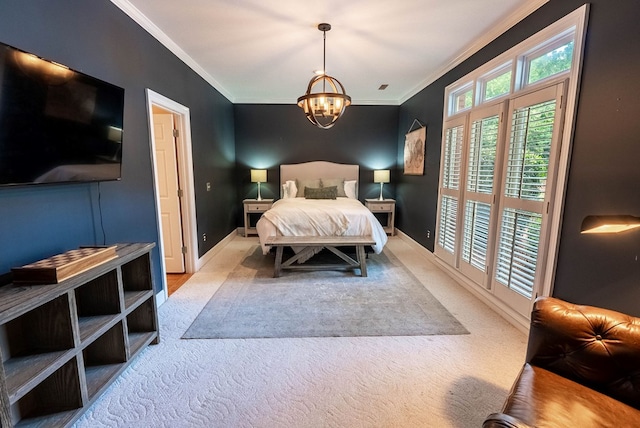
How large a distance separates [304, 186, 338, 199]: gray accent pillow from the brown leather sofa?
4252 mm

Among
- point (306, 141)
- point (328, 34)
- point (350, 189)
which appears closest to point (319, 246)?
point (328, 34)

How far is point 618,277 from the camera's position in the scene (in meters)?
1.78

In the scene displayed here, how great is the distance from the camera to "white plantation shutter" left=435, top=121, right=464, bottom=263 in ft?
11.9

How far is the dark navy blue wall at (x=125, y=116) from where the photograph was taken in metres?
1.61

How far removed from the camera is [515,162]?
8.55 ft

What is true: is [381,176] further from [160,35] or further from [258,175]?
[160,35]

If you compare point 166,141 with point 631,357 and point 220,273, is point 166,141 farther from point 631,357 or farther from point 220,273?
point 631,357

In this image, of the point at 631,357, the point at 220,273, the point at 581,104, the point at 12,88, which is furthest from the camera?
the point at 220,273

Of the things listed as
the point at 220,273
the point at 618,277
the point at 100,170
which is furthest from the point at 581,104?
the point at 220,273

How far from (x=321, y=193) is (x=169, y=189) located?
8.82ft

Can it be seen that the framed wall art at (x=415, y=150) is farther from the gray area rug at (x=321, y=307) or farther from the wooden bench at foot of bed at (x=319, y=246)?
the gray area rug at (x=321, y=307)

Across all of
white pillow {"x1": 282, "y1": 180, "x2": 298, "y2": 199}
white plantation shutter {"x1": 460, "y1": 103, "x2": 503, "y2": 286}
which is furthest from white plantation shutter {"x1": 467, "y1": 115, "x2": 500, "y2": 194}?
white pillow {"x1": 282, "y1": 180, "x2": 298, "y2": 199}

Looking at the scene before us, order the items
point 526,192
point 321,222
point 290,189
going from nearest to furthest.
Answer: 1. point 526,192
2. point 321,222
3. point 290,189

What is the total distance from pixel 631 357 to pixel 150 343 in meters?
2.90
